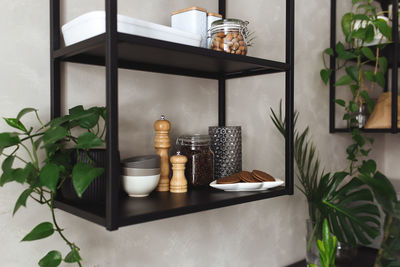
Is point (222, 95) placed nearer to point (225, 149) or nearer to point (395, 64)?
point (225, 149)

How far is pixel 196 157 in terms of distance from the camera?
3.40ft

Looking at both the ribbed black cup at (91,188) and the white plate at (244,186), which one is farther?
the white plate at (244,186)

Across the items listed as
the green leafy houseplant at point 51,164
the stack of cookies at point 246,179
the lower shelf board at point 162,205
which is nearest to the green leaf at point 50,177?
the green leafy houseplant at point 51,164

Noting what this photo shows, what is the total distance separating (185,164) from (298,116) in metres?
0.79

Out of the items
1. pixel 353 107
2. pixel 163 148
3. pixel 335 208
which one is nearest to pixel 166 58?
pixel 163 148

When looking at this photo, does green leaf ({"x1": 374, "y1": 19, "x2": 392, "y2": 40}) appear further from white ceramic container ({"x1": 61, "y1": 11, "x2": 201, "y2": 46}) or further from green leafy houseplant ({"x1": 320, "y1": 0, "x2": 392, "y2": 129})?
white ceramic container ({"x1": 61, "y1": 11, "x2": 201, "y2": 46})

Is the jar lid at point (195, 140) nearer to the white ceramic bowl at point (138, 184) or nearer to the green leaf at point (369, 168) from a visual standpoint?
the white ceramic bowl at point (138, 184)

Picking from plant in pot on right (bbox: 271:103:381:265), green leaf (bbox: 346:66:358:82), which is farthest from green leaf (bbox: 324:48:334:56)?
plant in pot on right (bbox: 271:103:381:265)

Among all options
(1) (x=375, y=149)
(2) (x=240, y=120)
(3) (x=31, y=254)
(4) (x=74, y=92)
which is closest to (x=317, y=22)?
(2) (x=240, y=120)

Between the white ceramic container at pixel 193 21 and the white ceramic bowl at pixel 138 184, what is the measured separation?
423 millimetres

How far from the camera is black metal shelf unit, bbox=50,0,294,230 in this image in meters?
0.67

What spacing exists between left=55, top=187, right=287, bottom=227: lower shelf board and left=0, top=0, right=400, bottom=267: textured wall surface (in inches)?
7.1

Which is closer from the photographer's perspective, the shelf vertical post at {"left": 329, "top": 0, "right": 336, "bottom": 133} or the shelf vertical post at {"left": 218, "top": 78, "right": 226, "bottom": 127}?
the shelf vertical post at {"left": 218, "top": 78, "right": 226, "bottom": 127}

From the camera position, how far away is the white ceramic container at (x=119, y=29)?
0.75 metres
